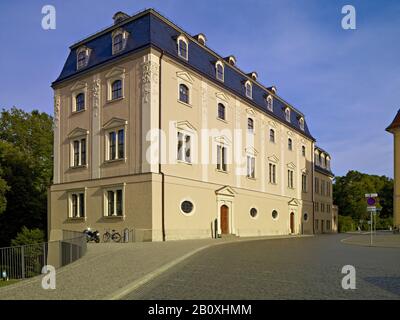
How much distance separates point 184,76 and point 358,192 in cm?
6517

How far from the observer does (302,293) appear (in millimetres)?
8305

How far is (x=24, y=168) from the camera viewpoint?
41.5 meters

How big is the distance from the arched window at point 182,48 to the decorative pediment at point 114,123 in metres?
6.15

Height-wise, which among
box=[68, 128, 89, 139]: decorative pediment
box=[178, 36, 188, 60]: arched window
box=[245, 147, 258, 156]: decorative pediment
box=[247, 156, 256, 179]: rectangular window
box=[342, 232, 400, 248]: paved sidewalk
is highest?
box=[178, 36, 188, 60]: arched window

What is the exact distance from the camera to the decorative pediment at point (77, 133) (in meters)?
30.9

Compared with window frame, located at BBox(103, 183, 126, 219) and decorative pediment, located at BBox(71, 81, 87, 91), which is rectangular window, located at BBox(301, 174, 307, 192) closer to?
window frame, located at BBox(103, 183, 126, 219)

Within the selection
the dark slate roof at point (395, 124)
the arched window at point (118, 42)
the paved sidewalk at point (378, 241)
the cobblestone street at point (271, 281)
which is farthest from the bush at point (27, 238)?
the dark slate roof at point (395, 124)

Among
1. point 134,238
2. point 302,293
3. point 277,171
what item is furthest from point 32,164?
point 302,293

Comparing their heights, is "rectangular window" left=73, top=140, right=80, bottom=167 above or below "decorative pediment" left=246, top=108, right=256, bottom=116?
below

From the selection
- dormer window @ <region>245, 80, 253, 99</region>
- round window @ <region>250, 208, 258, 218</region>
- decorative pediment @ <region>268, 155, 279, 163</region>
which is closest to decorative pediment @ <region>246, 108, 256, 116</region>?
dormer window @ <region>245, 80, 253, 99</region>

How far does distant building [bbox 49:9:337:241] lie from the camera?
2702cm

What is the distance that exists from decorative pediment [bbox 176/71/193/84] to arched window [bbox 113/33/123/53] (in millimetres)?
4258

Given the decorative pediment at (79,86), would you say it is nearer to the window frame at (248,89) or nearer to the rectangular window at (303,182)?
the window frame at (248,89)

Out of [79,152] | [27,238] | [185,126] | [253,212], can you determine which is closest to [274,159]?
[253,212]
